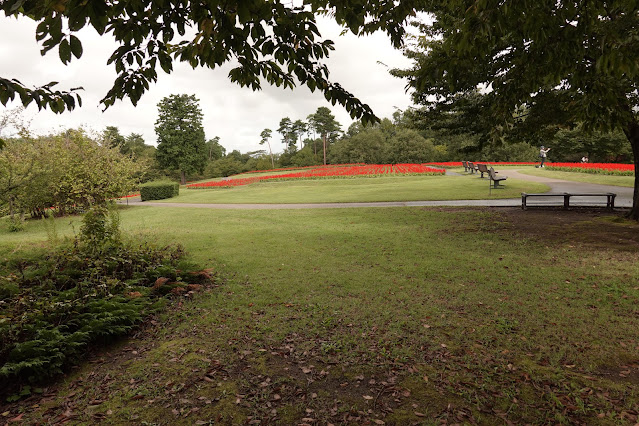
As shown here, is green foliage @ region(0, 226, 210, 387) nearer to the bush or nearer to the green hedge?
the bush

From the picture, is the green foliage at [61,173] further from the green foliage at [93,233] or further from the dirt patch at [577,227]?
the dirt patch at [577,227]

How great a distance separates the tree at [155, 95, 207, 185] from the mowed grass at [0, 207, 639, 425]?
4248cm

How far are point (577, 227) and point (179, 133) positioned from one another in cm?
4661

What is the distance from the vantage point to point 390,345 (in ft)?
12.9

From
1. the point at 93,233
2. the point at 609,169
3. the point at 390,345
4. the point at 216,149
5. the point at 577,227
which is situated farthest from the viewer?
the point at 216,149

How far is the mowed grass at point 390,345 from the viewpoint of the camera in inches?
115

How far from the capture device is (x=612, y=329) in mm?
4168

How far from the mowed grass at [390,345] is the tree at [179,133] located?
1673 inches

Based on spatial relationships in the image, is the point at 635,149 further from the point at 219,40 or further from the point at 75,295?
the point at 75,295

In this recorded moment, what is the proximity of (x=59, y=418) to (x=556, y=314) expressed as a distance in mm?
5737

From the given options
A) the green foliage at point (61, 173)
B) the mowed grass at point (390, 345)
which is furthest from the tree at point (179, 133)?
the mowed grass at point (390, 345)

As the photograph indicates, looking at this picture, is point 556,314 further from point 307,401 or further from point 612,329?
point 307,401

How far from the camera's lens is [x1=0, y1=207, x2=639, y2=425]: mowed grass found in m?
2.93

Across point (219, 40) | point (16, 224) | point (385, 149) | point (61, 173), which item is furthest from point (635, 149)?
point (385, 149)
